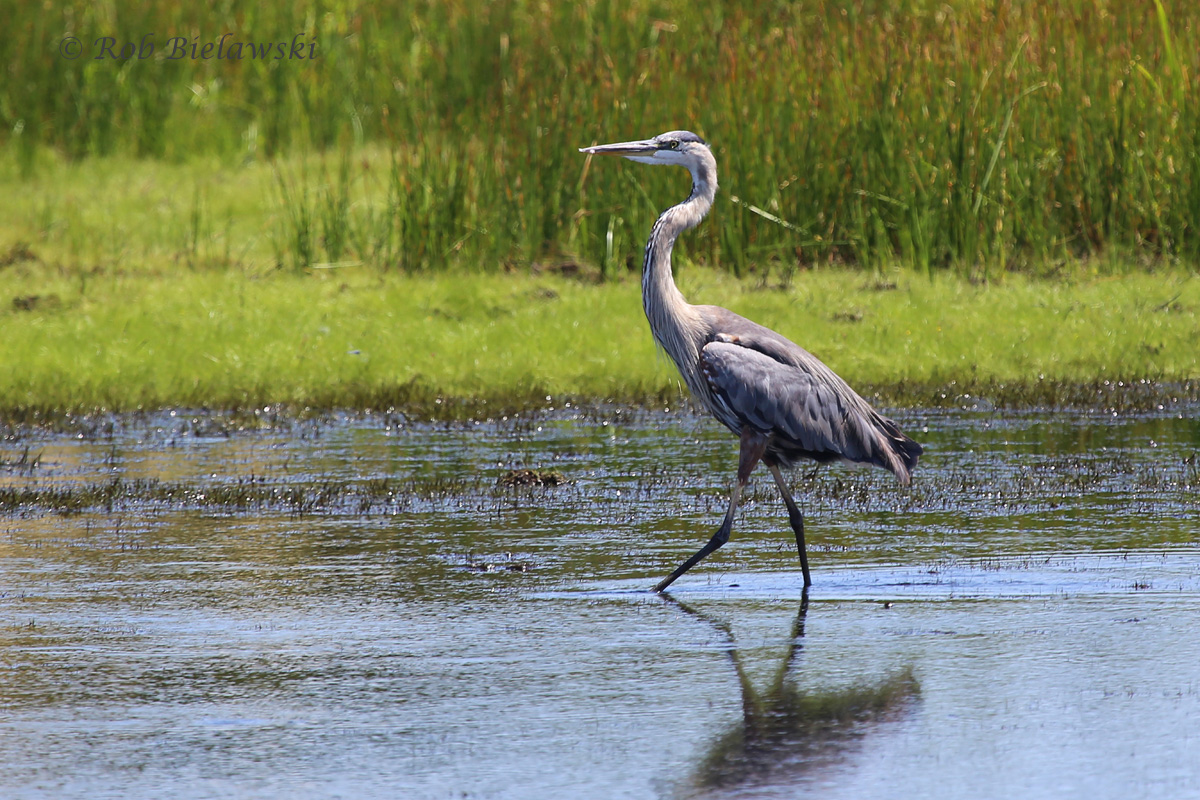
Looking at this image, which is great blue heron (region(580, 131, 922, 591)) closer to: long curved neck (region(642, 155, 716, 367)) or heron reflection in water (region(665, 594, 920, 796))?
long curved neck (region(642, 155, 716, 367))

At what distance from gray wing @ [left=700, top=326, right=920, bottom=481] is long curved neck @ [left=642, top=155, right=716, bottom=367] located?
0.14m

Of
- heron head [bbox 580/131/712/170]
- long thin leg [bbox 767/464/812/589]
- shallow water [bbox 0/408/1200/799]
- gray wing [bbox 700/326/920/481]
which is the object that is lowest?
→ shallow water [bbox 0/408/1200/799]

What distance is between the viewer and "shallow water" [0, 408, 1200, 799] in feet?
15.0

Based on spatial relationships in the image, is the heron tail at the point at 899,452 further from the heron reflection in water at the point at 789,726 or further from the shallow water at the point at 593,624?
the heron reflection in water at the point at 789,726

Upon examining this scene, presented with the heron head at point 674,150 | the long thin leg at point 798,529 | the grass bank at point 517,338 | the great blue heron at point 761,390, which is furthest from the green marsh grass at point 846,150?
the long thin leg at point 798,529

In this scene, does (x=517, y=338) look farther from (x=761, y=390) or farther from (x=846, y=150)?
(x=761, y=390)

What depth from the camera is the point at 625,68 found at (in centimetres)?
1543

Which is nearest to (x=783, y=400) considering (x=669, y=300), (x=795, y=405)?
(x=795, y=405)

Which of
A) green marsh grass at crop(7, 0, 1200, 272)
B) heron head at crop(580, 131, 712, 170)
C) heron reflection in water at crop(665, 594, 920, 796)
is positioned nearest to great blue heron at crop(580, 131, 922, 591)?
heron head at crop(580, 131, 712, 170)

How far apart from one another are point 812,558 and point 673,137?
7.25ft

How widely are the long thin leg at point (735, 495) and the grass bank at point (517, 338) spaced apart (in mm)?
3066

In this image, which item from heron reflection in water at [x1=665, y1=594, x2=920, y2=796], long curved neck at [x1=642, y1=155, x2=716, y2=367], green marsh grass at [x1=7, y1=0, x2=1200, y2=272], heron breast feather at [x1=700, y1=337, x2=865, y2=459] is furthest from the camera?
green marsh grass at [x1=7, y1=0, x2=1200, y2=272]

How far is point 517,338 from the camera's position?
1212cm

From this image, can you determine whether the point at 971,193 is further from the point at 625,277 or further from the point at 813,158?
the point at 625,277
